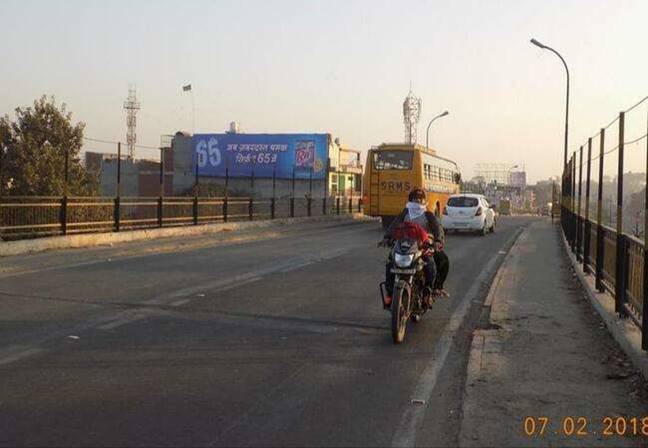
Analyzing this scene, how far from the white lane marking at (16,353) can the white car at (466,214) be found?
72.8ft

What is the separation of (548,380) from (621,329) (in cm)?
188

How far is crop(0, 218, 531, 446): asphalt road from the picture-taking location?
479cm

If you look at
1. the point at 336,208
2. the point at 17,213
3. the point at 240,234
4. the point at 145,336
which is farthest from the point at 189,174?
the point at 145,336

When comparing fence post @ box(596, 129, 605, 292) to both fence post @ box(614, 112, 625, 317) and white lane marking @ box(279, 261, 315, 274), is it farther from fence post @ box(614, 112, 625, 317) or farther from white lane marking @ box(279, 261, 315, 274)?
white lane marking @ box(279, 261, 315, 274)

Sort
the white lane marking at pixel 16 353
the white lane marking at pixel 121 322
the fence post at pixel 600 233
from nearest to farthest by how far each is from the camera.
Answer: the white lane marking at pixel 16 353, the white lane marking at pixel 121 322, the fence post at pixel 600 233

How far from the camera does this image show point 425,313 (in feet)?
31.0

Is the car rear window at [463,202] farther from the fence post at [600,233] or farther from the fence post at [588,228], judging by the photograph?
the fence post at [600,233]

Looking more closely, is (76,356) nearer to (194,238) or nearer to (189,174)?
(194,238)

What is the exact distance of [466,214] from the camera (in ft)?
91.1

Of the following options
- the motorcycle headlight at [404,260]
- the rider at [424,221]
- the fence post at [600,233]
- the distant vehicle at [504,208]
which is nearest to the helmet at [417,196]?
the rider at [424,221]

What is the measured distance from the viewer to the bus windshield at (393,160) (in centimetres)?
3172

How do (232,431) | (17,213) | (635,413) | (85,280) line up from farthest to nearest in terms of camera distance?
(17,213)
(85,280)
(635,413)
(232,431)

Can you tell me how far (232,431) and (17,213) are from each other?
14.8 meters
